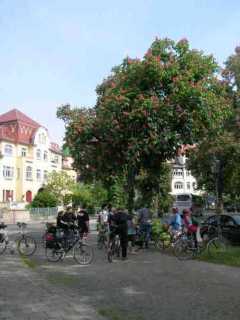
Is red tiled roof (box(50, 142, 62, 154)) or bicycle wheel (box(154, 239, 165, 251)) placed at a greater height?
red tiled roof (box(50, 142, 62, 154))

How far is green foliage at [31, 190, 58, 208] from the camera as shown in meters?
65.5

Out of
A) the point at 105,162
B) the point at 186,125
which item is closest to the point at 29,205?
the point at 105,162

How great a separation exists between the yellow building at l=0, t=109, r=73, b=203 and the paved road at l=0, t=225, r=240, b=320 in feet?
174

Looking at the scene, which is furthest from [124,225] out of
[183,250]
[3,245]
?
[3,245]

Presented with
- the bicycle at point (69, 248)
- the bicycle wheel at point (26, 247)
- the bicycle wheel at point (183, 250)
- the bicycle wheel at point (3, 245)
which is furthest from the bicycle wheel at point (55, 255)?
the bicycle wheel at point (183, 250)

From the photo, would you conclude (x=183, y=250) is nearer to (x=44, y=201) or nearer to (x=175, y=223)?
(x=175, y=223)

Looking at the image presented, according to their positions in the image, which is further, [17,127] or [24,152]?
[24,152]

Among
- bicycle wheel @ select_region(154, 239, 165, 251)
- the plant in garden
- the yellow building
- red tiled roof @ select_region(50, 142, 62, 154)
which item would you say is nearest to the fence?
the yellow building

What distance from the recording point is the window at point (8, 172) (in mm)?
68300

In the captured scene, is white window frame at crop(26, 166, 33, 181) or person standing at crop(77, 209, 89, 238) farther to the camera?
white window frame at crop(26, 166, 33, 181)

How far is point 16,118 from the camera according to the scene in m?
73.1

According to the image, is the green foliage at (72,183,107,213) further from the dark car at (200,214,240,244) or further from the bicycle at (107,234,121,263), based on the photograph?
the bicycle at (107,234,121,263)

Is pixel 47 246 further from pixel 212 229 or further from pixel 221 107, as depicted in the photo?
pixel 221 107

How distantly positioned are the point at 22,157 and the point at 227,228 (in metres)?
52.9
